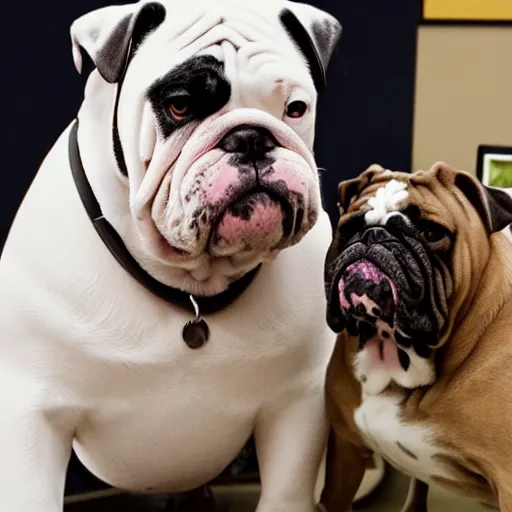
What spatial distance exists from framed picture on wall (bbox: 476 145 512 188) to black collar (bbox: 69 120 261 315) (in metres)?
0.76

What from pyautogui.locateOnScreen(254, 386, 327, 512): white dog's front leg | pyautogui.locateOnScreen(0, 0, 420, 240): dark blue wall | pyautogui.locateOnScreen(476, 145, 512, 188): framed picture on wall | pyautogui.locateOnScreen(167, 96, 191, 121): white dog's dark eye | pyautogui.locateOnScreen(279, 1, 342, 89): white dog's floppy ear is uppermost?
pyautogui.locateOnScreen(279, 1, 342, 89): white dog's floppy ear

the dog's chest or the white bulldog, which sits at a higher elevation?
the white bulldog

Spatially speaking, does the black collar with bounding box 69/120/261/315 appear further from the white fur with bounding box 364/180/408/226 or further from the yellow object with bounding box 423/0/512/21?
the yellow object with bounding box 423/0/512/21

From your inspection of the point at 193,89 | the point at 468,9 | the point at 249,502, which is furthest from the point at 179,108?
the point at 468,9

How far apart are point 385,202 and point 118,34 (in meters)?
0.32

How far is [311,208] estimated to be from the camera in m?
0.92

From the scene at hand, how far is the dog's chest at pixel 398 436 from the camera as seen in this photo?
3.19 feet

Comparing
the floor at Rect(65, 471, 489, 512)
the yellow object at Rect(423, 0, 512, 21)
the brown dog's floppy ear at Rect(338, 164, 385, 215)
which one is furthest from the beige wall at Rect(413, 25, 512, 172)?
the brown dog's floppy ear at Rect(338, 164, 385, 215)

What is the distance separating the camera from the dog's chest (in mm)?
972

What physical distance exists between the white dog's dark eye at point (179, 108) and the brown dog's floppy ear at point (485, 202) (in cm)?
27

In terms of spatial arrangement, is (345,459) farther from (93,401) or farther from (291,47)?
(291,47)

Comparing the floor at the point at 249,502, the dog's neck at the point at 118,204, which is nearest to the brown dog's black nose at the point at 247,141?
the dog's neck at the point at 118,204

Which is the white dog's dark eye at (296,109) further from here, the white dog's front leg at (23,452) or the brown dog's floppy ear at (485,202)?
the white dog's front leg at (23,452)

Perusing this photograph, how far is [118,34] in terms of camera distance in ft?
2.99
